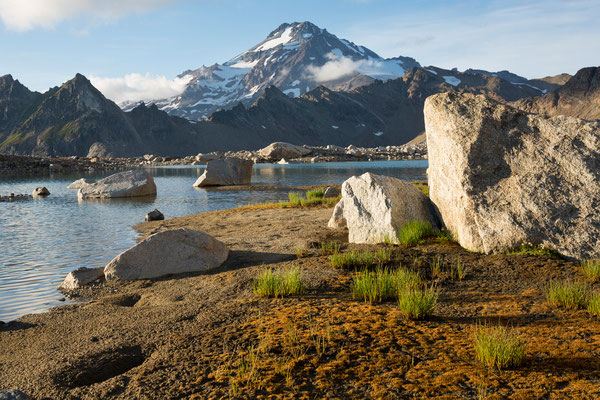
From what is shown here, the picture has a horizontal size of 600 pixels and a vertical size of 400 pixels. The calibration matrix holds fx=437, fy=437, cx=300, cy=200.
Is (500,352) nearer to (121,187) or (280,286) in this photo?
(280,286)

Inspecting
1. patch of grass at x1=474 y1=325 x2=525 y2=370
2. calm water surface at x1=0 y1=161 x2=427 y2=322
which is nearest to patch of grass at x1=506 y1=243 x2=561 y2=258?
patch of grass at x1=474 y1=325 x2=525 y2=370

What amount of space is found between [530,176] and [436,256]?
276cm

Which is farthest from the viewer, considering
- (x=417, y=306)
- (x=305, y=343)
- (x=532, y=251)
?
(x=532, y=251)

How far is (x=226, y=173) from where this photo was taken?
142 ft

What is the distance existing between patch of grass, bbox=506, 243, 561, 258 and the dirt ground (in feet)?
0.49

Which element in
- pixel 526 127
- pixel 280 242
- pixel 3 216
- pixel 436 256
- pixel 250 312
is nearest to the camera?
pixel 250 312

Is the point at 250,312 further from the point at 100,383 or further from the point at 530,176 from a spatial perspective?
the point at 530,176

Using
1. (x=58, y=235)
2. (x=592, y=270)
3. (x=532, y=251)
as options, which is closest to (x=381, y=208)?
(x=532, y=251)

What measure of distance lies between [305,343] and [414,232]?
6154 mm

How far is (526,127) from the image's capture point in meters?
10.4

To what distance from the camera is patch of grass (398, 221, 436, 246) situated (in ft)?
36.0

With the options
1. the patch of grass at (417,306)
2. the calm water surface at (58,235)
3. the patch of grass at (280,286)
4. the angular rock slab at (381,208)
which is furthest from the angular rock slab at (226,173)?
the patch of grass at (417,306)

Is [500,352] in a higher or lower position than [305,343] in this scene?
higher

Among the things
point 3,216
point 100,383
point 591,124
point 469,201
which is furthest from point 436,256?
point 3,216
